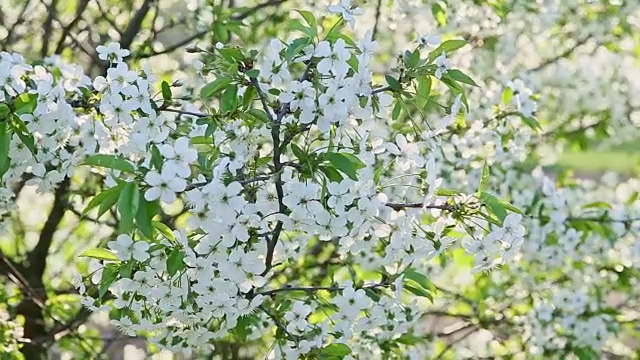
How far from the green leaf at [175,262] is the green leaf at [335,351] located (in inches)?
15.7

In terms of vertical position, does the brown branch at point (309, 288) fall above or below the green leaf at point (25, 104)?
below

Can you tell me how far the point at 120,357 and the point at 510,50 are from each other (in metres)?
2.14

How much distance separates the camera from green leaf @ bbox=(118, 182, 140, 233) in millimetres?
1558

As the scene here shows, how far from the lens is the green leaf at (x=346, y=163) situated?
5.65 ft

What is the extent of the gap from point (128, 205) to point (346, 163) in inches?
16.3

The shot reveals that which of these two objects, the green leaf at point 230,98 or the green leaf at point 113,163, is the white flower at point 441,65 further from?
the green leaf at point 113,163

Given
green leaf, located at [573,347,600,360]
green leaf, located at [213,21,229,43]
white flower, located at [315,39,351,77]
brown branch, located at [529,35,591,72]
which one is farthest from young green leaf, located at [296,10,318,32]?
brown branch, located at [529,35,591,72]

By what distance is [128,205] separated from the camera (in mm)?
1577

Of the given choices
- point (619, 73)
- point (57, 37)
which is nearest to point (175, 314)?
point (57, 37)

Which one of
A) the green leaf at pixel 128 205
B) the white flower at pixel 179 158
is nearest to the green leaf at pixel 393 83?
the white flower at pixel 179 158

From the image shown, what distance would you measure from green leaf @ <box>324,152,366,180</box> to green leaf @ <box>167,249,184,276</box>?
339 millimetres

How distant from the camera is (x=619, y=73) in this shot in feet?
15.6

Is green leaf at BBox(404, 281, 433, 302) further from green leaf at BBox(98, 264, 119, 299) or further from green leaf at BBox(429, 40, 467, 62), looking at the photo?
green leaf at BBox(98, 264, 119, 299)

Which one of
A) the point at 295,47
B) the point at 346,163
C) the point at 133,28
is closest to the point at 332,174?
the point at 346,163
